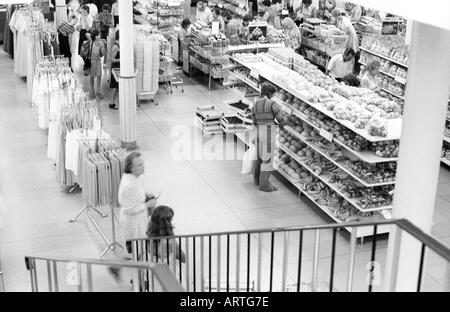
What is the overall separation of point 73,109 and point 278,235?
335 centimetres

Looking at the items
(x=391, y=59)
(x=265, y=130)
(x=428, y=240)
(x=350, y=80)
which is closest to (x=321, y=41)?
(x=391, y=59)

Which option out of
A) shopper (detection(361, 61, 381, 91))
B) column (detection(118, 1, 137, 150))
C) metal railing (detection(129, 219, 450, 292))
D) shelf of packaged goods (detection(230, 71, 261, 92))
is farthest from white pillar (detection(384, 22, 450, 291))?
column (detection(118, 1, 137, 150))

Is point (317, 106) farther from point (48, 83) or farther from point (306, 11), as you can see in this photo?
point (306, 11)

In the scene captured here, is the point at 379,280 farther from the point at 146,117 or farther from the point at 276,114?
the point at 146,117

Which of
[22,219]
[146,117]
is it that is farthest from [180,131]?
[22,219]

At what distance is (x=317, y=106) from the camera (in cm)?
938

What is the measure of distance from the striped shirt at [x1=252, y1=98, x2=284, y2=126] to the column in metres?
2.48

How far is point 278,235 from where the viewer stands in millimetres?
8883

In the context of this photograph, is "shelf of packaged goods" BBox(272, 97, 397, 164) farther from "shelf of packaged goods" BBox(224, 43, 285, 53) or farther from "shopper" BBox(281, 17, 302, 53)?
"shopper" BBox(281, 17, 302, 53)

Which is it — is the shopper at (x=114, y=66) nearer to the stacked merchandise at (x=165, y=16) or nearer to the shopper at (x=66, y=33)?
the shopper at (x=66, y=33)

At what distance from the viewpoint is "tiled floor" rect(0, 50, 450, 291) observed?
8.15 metres

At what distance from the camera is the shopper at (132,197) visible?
7234mm

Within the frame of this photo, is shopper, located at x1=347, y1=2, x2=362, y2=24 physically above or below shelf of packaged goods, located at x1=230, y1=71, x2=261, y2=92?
above

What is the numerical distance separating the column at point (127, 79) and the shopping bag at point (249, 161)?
Result: 2.28 metres
